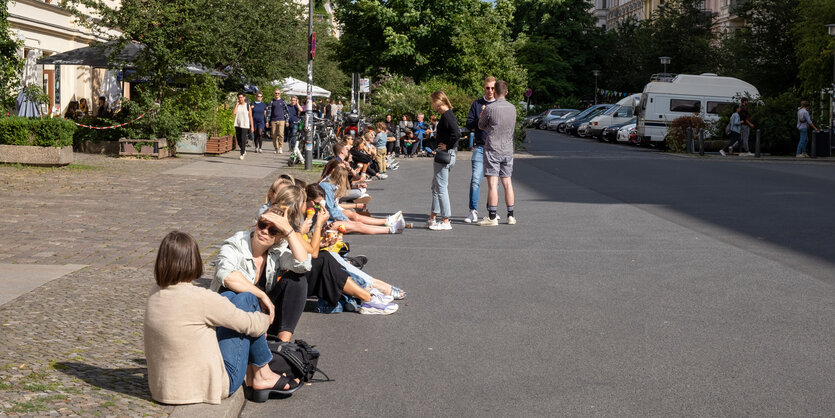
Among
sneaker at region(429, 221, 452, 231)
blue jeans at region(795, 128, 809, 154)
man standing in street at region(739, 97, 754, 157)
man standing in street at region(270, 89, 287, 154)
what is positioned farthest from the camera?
man standing in street at region(739, 97, 754, 157)

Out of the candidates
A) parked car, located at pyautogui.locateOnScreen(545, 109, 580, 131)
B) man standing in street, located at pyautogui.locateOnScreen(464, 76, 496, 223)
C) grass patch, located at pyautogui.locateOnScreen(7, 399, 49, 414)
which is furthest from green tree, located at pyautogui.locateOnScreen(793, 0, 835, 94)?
grass patch, located at pyautogui.locateOnScreen(7, 399, 49, 414)

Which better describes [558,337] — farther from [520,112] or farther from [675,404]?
[520,112]

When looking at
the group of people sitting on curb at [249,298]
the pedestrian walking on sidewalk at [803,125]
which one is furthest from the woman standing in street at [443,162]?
the pedestrian walking on sidewalk at [803,125]

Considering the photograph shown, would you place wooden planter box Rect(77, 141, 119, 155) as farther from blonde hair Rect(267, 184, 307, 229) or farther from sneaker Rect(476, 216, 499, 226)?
blonde hair Rect(267, 184, 307, 229)

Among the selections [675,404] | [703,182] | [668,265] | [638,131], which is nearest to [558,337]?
[675,404]

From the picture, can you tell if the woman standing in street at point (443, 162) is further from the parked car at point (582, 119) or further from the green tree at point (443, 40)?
the parked car at point (582, 119)

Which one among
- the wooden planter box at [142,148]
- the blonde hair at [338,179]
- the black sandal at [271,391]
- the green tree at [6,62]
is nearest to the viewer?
the black sandal at [271,391]

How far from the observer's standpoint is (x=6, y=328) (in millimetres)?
6805

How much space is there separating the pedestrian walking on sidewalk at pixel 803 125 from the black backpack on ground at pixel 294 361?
28.9m

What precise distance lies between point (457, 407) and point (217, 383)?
4.11ft

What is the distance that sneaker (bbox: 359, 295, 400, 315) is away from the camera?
26.3 feet

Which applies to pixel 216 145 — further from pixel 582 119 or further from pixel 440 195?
pixel 582 119

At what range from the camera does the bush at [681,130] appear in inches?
1421

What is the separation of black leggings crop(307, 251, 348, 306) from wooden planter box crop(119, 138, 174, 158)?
18.7 meters
